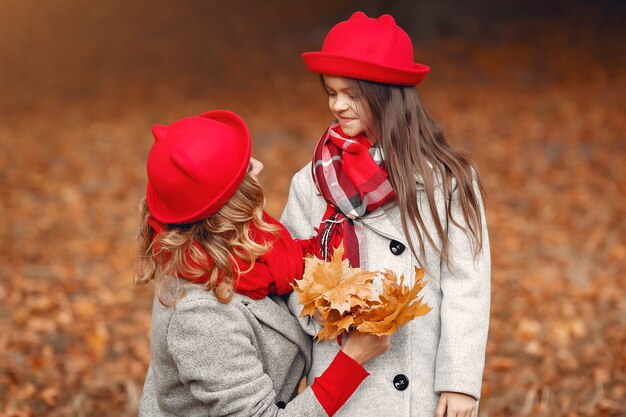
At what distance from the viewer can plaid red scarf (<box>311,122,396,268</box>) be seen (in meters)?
2.42

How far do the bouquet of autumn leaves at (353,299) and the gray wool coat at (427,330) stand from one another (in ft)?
0.67

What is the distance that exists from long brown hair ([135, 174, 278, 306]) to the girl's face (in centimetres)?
38

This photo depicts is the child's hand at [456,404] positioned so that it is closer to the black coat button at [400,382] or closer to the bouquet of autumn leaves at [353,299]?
the black coat button at [400,382]

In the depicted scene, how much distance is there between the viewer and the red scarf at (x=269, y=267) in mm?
2332

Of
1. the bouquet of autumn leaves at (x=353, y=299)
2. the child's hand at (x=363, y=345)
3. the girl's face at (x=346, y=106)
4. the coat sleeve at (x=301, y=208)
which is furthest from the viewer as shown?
the coat sleeve at (x=301, y=208)

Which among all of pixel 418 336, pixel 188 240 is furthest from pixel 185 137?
pixel 418 336

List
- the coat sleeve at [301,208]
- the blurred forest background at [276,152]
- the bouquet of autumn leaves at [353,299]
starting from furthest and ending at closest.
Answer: the blurred forest background at [276,152], the coat sleeve at [301,208], the bouquet of autumn leaves at [353,299]

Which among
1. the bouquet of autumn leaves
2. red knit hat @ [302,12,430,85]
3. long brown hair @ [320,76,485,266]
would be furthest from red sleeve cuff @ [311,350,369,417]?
red knit hat @ [302,12,430,85]

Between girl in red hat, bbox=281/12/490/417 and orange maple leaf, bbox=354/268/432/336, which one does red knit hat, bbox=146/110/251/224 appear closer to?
girl in red hat, bbox=281/12/490/417

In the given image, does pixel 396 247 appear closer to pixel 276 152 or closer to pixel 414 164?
pixel 414 164

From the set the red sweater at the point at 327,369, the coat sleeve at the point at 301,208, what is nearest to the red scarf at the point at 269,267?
the red sweater at the point at 327,369

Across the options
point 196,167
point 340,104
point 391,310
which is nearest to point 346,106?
point 340,104

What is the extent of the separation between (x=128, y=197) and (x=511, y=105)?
518 centimetres

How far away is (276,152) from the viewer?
29.7 ft
